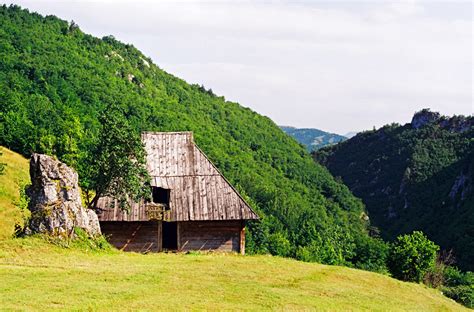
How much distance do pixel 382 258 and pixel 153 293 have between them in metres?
58.8

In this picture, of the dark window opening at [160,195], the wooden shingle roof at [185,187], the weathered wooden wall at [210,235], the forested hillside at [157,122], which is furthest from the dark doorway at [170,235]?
the forested hillside at [157,122]

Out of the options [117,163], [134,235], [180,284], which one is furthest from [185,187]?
[180,284]

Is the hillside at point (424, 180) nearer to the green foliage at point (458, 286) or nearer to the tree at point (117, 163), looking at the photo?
the green foliage at point (458, 286)

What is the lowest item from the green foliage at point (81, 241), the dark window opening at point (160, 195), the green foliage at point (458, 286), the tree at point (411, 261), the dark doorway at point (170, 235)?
the green foliage at point (458, 286)

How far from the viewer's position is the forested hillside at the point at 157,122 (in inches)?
2633

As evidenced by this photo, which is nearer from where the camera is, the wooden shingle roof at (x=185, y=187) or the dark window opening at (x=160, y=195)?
the wooden shingle roof at (x=185, y=187)

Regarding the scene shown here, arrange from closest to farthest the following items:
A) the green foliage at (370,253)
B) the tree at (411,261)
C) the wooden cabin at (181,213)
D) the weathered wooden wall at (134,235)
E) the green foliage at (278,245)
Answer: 1. the wooden cabin at (181,213)
2. the weathered wooden wall at (134,235)
3. the tree at (411,261)
4. the green foliage at (278,245)
5. the green foliage at (370,253)

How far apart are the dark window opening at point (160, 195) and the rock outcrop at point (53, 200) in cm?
658

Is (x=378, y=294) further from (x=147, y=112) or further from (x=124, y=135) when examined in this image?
(x=147, y=112)

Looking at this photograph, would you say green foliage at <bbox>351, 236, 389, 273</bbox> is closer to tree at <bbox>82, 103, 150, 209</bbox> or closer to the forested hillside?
the forested hillside

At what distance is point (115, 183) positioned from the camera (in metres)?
31.4

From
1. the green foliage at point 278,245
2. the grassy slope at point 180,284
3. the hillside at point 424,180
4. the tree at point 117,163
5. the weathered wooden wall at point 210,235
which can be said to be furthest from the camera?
the hillside at point 424,180

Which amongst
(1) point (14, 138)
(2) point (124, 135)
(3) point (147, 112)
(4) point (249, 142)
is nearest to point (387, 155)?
(4) point (249, 142)

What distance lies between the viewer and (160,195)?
3369cm
